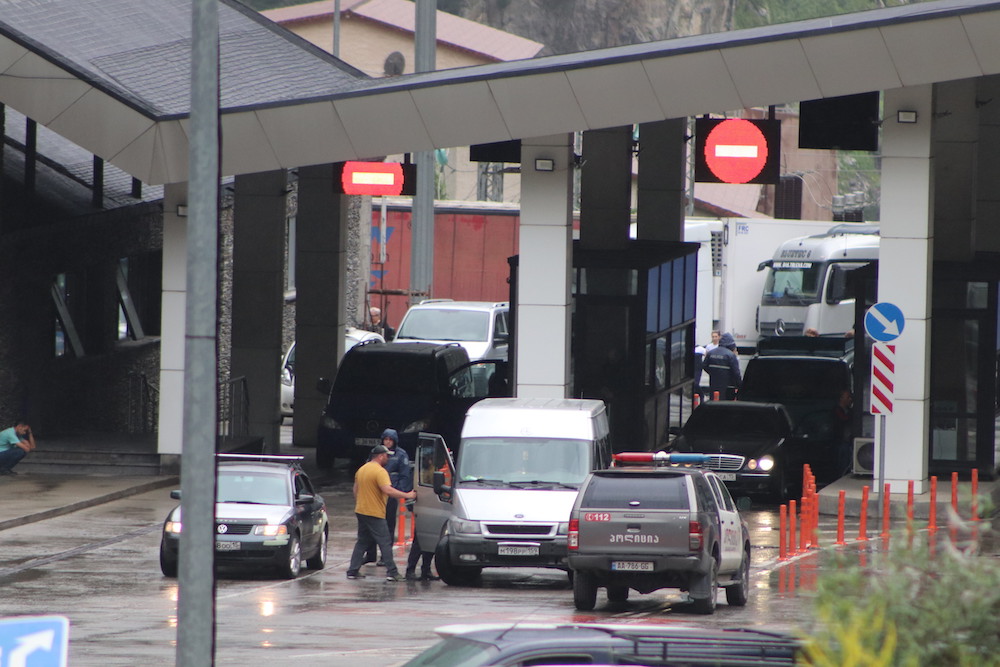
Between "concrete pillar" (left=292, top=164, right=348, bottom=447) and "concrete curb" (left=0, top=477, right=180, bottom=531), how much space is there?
8082 mm

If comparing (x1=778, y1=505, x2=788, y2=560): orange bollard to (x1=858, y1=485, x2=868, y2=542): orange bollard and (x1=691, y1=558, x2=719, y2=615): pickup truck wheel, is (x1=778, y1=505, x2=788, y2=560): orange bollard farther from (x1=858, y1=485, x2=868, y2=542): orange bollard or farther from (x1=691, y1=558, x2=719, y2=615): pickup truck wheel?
(x1=691, y1=558, x2=719, y2=615): pickup truck wheel

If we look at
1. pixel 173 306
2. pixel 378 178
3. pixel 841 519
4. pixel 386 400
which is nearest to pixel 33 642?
pixel 841 519

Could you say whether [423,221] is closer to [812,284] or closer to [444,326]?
[444,326]

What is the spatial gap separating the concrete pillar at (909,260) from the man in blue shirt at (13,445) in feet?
45.0

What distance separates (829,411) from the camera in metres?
28.8

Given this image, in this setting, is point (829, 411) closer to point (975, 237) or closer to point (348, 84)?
point (975, 237)

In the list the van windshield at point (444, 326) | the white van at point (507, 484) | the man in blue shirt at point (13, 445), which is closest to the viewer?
the white van at point (507, 484)

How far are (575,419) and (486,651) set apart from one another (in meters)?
13.4

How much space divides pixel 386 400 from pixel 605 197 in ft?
19.9

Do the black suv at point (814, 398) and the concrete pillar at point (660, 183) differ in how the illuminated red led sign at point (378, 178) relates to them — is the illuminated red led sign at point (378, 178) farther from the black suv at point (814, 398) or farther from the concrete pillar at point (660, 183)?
the black suv at point (814, 398)

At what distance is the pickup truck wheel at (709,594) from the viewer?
1672cm

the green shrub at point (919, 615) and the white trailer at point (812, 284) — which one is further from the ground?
the white trailer at point (812, 284)

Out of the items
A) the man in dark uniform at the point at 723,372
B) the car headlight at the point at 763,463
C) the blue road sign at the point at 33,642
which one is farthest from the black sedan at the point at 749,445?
the blue road sign at the point at 33,642

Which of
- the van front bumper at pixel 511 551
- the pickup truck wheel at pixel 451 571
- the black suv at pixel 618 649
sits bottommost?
the pickup truck wheel at pixel 451 571
